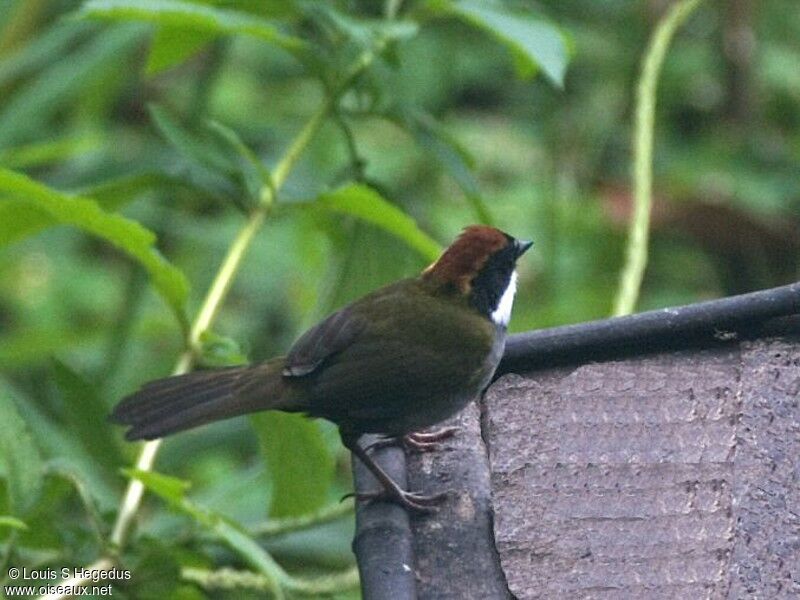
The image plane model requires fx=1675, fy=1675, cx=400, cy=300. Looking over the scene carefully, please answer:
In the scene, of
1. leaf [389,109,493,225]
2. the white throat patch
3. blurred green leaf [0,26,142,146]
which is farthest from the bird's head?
blurred green leaf [0,26,142,146]

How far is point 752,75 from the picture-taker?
6.32m

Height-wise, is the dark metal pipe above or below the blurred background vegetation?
below

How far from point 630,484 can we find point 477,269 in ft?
3.31

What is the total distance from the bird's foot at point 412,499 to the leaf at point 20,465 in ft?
2.10

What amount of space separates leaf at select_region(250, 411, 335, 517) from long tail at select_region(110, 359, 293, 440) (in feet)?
0.25

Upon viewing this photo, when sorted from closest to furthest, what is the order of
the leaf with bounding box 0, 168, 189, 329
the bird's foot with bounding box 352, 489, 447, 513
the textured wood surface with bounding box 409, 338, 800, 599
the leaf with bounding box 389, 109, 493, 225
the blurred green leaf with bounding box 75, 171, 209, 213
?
the textured wood surface with bounding box 409, 338, 800, 599, the bird's foot with bounding box 352, 489, 447, 513, the leaf with bounding box 0, 168, 189, 329, the blurred green leaf with bounding box 75, 171, 209, 213, the leaf with bounding box 389, 109, 493, 225

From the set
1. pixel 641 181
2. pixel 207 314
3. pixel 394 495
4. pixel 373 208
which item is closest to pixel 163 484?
pixel 394 495

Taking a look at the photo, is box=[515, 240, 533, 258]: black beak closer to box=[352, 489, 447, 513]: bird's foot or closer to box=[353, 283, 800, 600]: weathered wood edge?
box=[353, 283, 800, 600]: weathered wood edge

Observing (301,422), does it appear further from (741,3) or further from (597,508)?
(741,3)

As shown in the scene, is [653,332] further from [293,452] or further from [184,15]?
[184,15]

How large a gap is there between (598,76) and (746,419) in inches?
177

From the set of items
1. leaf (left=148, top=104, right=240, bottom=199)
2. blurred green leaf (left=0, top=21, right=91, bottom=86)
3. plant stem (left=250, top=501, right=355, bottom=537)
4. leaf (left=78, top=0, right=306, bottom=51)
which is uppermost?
blurred green leaf (left=0, top=21, right=91, bottom=86)

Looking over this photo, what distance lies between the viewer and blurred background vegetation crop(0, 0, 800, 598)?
10.7 ft

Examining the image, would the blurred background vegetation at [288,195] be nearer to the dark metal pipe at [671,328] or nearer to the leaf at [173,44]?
the leaf at [173,44]
